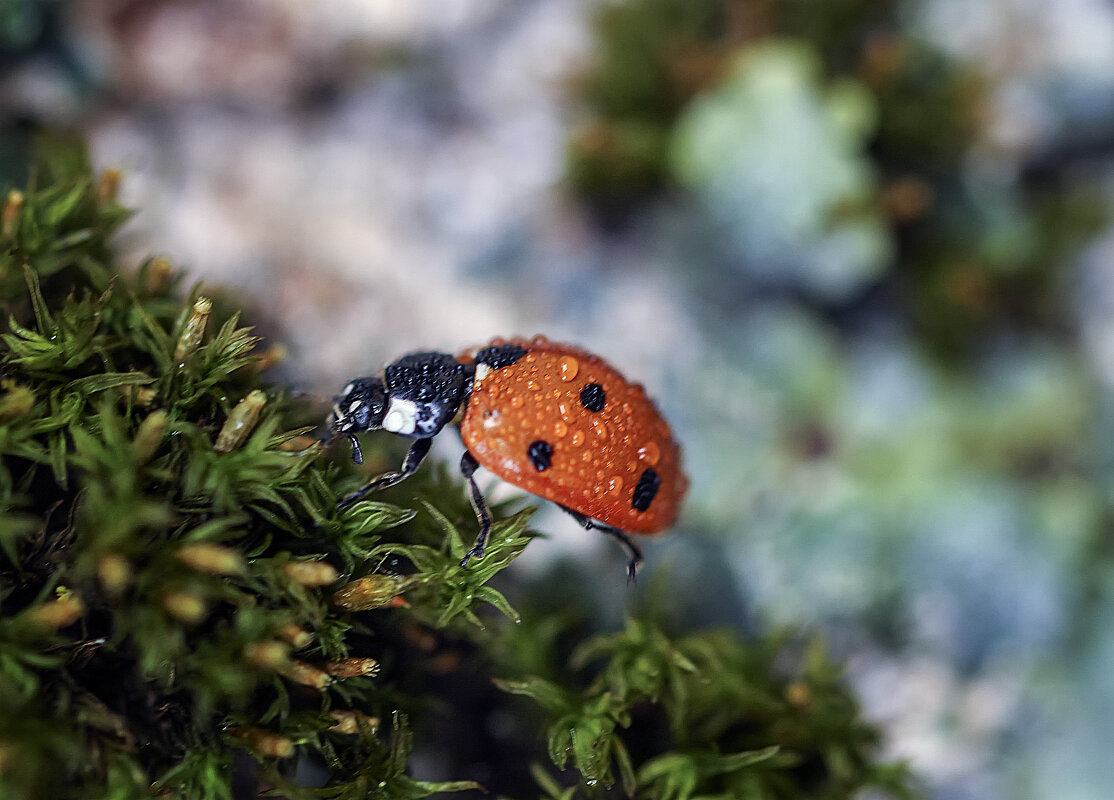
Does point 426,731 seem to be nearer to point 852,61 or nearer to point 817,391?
point 817,391

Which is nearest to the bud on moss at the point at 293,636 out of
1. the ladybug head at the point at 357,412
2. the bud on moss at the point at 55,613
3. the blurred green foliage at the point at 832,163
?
the bud on moss at the point at 55,613

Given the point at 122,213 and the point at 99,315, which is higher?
the point at 122,213

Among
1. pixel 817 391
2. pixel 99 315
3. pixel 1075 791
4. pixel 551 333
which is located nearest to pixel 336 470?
pixel 99 315

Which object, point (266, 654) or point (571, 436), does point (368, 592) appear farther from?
point (571, 436)

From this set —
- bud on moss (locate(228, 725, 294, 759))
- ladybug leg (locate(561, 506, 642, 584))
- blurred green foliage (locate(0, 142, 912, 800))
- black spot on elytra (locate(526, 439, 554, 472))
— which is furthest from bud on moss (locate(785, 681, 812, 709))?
bud on moss (locate(228, 725, 294, 759))

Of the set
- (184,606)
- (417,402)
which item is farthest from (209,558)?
(417,402)

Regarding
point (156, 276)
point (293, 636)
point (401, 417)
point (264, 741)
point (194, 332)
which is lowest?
point (264, 741)
